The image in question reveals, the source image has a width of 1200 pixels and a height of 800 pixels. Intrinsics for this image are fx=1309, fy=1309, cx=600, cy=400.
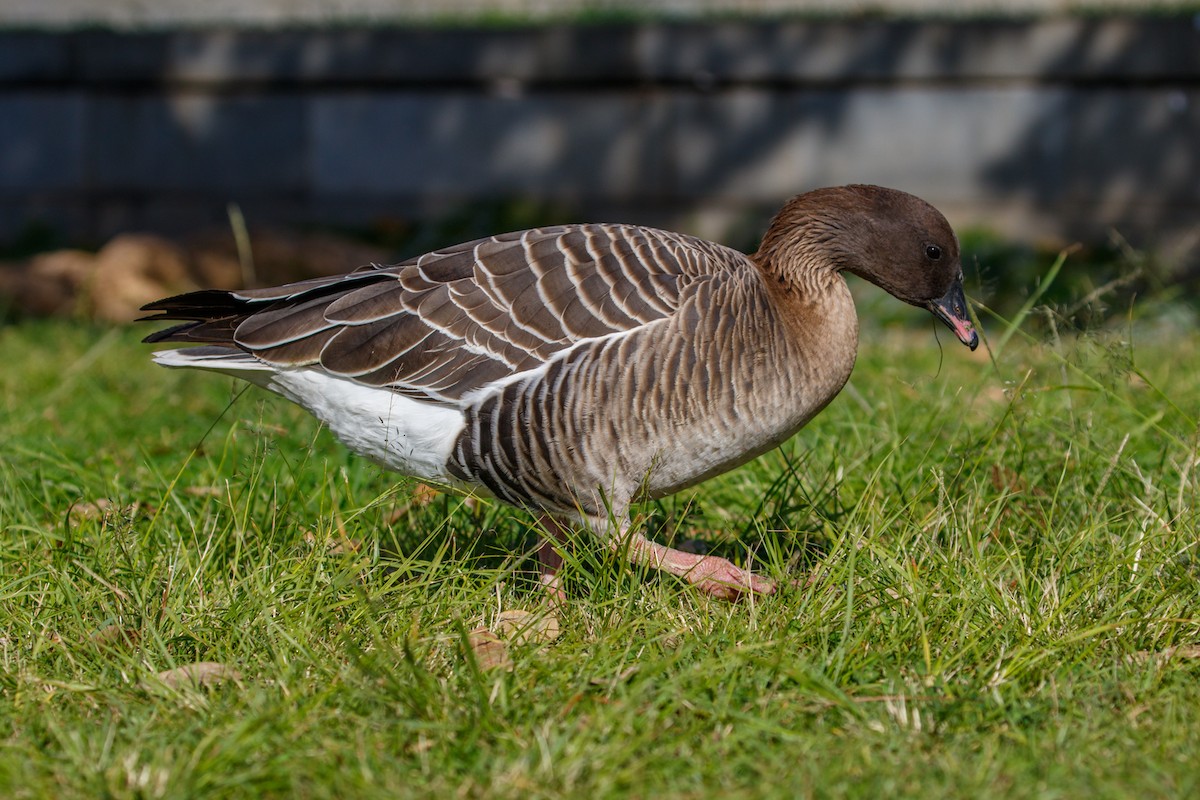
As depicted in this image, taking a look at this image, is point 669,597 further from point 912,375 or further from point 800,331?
point 912,375

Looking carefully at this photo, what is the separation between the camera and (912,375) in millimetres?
5363

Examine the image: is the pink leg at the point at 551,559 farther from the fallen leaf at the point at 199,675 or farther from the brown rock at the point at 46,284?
the brown rock at the point at 46,284

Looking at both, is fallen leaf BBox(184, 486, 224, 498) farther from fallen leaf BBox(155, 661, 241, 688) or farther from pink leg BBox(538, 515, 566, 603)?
fallen leaf BBox(155, 661, 241, 688)

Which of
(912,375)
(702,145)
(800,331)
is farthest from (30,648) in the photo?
(702,145)

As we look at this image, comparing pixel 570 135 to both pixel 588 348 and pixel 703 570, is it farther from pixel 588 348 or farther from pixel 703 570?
pixel 703 570

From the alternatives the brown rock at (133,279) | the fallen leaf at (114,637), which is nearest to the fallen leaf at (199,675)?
the fallen leaf at (114,637)

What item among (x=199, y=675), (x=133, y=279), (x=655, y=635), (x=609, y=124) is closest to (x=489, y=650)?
(x=655, y=635)

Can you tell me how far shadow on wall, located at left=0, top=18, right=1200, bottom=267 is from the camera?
28.5 ft

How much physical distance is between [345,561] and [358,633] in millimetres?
221

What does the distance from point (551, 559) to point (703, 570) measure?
65cm

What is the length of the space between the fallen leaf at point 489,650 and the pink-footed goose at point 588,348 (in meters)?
0.31

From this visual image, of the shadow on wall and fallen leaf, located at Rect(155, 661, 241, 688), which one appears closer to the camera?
fallen leaf, located at Rect(155, 661, 241, 688)

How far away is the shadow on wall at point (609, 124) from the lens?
867 centimetres

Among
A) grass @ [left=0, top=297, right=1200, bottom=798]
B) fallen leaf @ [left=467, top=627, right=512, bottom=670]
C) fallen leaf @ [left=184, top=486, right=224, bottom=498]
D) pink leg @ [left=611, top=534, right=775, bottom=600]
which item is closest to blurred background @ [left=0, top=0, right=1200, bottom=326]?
fallen leaf @ [left=184, top=486, right=224, bottom=498]
